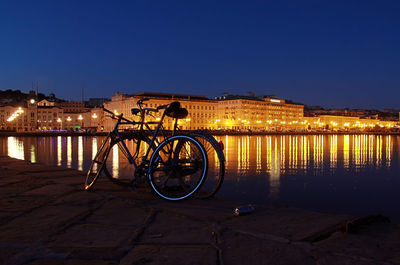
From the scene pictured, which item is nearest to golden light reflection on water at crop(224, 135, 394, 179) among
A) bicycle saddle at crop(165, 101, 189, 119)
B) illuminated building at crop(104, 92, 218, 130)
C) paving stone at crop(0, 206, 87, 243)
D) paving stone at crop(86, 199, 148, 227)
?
bicycle saddle at crop(165, 101, 189, 119)

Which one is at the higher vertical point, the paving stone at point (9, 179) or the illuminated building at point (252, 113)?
the illuminated building at point (252, 113)

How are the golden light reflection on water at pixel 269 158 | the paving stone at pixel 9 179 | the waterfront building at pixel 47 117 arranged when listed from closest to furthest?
1. the paving stone at pixel 9 179
2. the golden light reflection on water at pixel 269 158
3. the waterfront building at pixel 47 117

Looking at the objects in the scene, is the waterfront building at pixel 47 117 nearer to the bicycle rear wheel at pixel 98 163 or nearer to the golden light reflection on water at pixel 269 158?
the golden light reflection on water at pixel 269 158

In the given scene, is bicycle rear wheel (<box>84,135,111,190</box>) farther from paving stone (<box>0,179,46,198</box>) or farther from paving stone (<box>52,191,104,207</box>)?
paving stone (<box>0,179,46,198</box>)

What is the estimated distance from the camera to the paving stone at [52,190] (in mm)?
6473

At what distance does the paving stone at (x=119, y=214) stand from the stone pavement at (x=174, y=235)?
13mm

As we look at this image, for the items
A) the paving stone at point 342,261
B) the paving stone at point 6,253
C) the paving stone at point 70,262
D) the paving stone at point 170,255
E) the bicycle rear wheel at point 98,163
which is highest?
the bicycle rear wheel at point 98,163

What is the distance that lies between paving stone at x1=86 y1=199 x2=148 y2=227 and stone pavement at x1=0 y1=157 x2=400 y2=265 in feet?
0.04

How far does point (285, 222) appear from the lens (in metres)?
4.58

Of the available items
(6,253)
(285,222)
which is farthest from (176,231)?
(6,253)

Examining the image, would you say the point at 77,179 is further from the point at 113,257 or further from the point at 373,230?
the point at 373,230

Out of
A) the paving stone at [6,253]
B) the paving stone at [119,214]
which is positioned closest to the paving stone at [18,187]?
the paving stone at [119,214]

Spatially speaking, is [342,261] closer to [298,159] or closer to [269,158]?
[269,158]

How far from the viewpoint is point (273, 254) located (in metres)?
3.32
